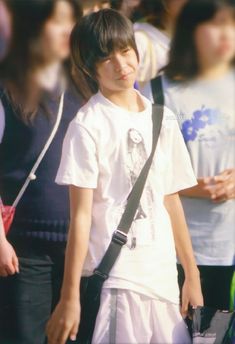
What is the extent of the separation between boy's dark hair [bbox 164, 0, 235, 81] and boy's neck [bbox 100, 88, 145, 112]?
231 mm

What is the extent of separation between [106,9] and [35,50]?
11.3 inches

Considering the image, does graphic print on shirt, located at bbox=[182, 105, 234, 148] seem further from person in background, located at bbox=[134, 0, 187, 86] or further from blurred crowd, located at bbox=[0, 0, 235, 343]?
person in background, located at bbox=[134, 0, 187, 86]

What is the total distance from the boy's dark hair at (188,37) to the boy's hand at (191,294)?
71 centimetres

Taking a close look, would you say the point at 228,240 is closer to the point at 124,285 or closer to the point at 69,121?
the point at 124,285

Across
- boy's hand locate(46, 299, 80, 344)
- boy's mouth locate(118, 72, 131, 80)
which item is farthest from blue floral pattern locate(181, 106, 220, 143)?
boy's hand locate(46, 299, 80, 344)

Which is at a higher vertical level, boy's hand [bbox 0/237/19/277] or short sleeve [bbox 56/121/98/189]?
short sleeve [bbox 56/121/98/189]

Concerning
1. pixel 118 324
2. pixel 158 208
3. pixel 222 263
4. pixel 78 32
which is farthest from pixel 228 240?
pixel 78 32

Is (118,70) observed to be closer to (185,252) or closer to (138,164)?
(138,164)

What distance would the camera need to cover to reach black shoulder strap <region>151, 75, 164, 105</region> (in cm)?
272

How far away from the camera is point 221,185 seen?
2.77 metres

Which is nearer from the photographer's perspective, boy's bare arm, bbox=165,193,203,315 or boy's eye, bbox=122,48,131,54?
boy's eye, bbox=122,48,131,54

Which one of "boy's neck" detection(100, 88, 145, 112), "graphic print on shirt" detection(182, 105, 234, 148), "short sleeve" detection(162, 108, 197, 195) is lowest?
"short sleeve" detection(162, 108, 197, 195)

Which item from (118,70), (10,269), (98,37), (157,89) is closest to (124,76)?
(118,70)

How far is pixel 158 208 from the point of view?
8.32 ft
